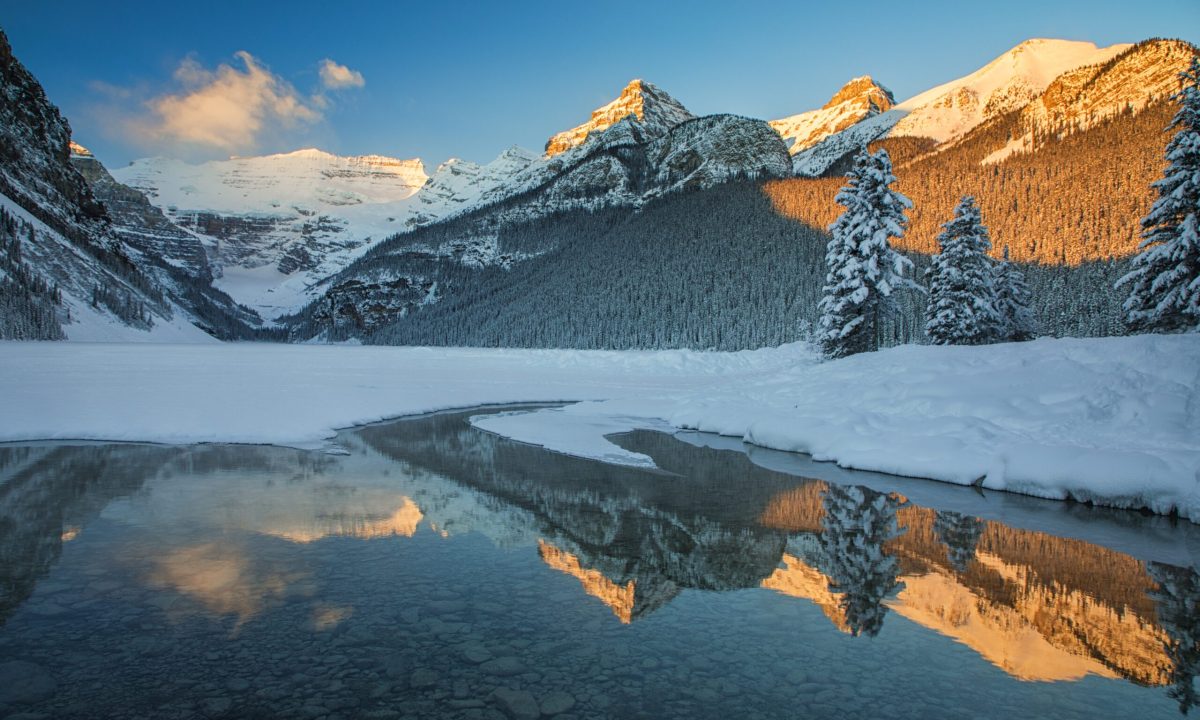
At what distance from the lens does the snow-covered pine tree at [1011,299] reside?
42.7 m

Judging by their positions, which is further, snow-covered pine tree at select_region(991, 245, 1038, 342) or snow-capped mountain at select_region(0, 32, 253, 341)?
snow-capped mountain at select_region(0, 32, 253, 341)

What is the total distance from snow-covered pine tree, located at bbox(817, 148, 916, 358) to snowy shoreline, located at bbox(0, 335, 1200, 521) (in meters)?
10.8

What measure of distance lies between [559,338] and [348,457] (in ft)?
349

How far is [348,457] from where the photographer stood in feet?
50.8

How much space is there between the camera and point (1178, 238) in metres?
23.9

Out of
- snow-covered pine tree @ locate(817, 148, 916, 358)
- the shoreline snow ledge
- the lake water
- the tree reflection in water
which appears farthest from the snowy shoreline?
snow-covered pine tree @ locate(817, 148, 916, 358)

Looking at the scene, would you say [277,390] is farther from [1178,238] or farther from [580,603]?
[1178,238]

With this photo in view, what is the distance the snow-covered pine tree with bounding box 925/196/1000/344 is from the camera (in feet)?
122

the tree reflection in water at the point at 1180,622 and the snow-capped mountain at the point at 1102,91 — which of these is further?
the snow-capped mountain at the point at 1102,91

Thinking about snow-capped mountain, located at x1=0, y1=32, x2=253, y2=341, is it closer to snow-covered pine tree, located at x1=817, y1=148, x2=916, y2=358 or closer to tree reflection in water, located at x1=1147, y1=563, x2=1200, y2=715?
snow-covered pine tree, located at x1=817, y1=148, x2=916, y2=358

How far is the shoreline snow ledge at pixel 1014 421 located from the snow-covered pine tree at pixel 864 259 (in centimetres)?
1290

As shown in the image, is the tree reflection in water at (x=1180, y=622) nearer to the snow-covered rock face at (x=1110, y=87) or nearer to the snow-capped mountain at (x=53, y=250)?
the snow-capped mountain at (x=53, y=250)

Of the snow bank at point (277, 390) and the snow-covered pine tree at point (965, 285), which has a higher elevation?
the snow-covered pine tree at point (965, 285)

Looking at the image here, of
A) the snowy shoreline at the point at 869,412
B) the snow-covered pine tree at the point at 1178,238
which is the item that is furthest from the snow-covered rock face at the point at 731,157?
the snowy shoreline at the point at 869,412
